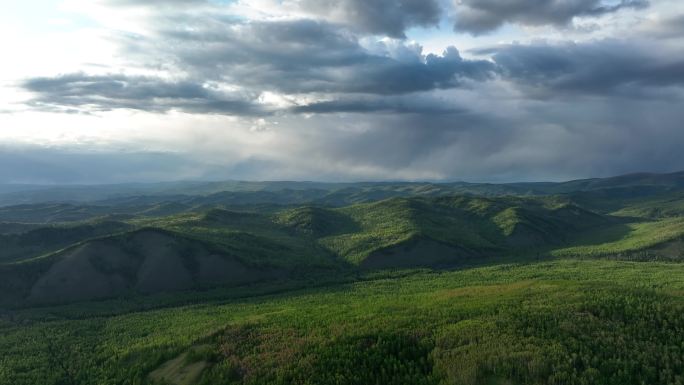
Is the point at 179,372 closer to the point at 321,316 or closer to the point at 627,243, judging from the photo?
the point at 321,316

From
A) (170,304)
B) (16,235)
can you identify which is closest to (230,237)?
(170,304)

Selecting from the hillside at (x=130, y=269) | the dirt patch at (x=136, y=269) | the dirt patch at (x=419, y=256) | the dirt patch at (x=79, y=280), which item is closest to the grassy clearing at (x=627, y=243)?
the dirt patch at (x=419, y=256)

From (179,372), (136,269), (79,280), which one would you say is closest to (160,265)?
(136,269)

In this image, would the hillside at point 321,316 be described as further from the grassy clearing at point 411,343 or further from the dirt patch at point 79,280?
the dirt patch at point 79,280

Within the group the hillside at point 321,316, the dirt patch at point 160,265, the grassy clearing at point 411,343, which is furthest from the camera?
the dirt patch at point 160,265

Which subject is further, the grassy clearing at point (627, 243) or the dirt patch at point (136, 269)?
the grassy clearing at point (627, 243)

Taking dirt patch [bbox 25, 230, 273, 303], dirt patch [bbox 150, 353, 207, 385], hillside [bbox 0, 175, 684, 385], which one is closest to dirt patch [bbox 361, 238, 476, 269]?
hillside [bbox 0, 175, 684, 385]

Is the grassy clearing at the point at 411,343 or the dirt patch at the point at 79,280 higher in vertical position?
the grassy clearing at the point at 411,343

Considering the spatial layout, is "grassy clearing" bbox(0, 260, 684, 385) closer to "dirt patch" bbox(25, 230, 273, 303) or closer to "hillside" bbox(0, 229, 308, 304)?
"dirt patch" bbox(25, 230, 273, 303)
